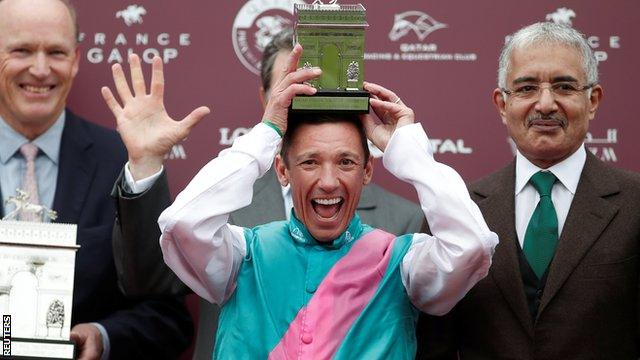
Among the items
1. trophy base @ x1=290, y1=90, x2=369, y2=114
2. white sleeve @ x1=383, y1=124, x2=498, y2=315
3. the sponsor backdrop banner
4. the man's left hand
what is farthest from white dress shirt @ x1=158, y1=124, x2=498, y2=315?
the sponsor backdrop banner

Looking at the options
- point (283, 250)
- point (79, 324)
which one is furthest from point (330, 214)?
point (79, 324)

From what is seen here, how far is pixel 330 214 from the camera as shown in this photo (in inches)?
131

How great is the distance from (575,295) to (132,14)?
2.35 meters

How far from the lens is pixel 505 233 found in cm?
355

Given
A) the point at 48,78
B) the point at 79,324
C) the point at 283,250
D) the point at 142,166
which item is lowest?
the point at 79,324

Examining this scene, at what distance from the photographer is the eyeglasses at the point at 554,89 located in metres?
3.61

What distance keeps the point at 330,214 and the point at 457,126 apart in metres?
1.54

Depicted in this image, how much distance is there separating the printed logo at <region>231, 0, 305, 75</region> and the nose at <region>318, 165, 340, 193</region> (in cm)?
159

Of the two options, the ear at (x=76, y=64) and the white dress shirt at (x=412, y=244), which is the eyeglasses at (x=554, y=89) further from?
the ear at (x=76, y=64)

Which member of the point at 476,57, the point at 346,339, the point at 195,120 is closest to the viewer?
the point at 346,339

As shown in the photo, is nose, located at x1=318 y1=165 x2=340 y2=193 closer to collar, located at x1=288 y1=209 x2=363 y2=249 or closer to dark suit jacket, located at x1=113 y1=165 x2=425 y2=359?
collar, located at x1=288 y1=209 x2=363 y2=249

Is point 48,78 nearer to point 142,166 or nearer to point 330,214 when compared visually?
point 142,166

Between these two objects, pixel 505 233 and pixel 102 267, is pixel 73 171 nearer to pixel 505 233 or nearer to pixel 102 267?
pixel 102 267

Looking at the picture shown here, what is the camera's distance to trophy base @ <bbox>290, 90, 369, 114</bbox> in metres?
3.35
